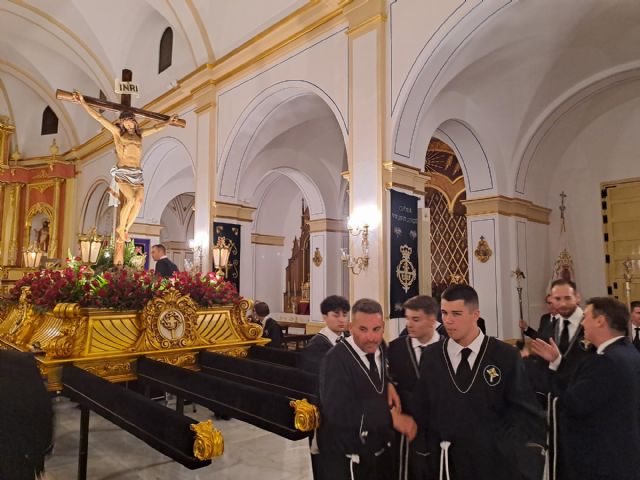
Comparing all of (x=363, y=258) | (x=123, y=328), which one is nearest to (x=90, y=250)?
(x=123, y=328)

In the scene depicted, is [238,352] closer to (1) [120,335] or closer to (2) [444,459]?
(1) [120,335]

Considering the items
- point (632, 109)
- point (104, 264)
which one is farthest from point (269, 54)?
point (632, 109)

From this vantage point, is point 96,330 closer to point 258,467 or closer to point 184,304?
point 184,304

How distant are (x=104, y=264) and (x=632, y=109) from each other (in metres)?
9.70

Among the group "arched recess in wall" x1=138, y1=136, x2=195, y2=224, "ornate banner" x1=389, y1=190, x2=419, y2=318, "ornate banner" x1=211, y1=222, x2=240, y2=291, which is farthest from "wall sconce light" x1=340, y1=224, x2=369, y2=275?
"arched recess in wall" x1=138, y1=136, x2=195, y2=224

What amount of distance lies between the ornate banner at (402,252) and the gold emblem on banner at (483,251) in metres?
3.06

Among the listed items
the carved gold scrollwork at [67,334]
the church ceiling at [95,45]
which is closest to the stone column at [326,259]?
the church ceiling at [95,45]

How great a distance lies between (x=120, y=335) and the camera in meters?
4.46

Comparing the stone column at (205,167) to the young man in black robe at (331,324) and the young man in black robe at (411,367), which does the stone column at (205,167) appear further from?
the young man in black robe at (411,367)

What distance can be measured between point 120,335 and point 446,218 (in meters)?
9.83

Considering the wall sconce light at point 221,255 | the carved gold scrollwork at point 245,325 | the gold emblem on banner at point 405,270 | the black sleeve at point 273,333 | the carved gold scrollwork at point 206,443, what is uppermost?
the wall sconce light at point 221,255

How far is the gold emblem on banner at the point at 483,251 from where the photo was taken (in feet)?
31.0

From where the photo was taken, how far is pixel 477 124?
8914 mm

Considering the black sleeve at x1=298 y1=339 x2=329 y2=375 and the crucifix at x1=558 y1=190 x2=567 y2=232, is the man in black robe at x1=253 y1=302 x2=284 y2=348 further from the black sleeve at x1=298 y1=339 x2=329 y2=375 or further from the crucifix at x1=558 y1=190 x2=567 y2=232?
the crucifix at x1=558 y1=190 x2=567 y2=232
